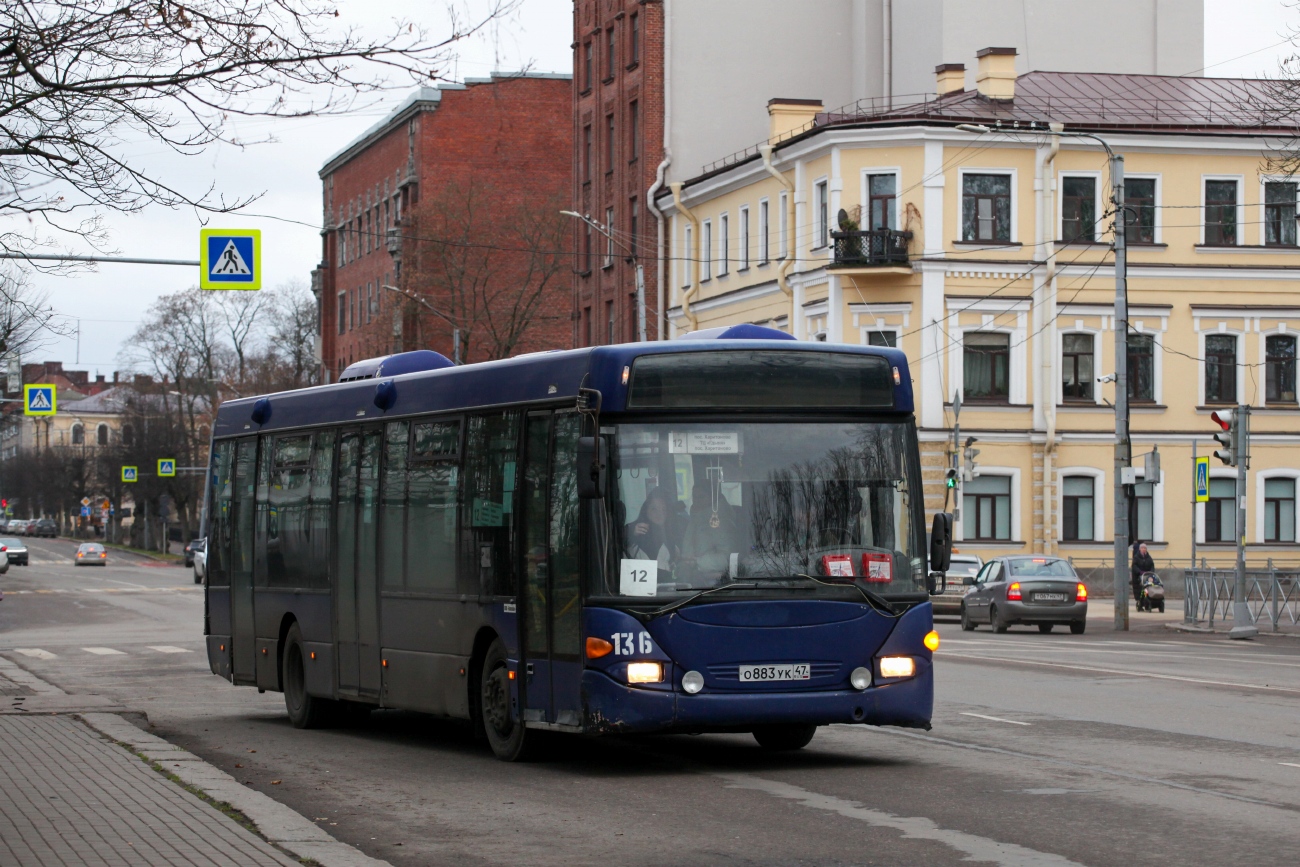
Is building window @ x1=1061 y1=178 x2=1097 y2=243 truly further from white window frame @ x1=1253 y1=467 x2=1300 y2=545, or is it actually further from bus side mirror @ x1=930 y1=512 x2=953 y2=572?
bus side mirror @ x1=930 y1=512 x2=953 y2=572

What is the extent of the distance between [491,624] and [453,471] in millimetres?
1358

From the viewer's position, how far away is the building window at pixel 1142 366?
172ft

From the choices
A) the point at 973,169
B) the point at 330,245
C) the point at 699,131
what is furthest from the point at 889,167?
the point at 330,245

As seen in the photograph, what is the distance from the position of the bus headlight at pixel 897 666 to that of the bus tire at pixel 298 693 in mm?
5967

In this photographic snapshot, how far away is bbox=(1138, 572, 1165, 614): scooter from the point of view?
44.1 m

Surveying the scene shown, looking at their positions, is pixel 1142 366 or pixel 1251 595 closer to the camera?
pixel 1251 595

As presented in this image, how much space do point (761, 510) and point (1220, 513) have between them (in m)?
42.5

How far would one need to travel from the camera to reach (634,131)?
2557 inches

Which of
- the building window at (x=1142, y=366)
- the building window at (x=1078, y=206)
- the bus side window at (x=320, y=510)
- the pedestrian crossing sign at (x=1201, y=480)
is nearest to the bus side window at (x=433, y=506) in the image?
the bus side window at (x=320, y=510)

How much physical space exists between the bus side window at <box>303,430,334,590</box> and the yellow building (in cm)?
3505

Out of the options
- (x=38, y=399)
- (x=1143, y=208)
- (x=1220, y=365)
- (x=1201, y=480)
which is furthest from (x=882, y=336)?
(x=38, y=399)

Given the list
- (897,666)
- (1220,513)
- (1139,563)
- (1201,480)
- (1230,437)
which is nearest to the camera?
(897,666)

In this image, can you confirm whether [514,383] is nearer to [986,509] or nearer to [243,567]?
[243,567]

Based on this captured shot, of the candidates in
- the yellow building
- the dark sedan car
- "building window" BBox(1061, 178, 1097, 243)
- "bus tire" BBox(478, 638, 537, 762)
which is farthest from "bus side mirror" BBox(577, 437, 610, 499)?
"building window" BBox(1061, 178, 1097, 243)
